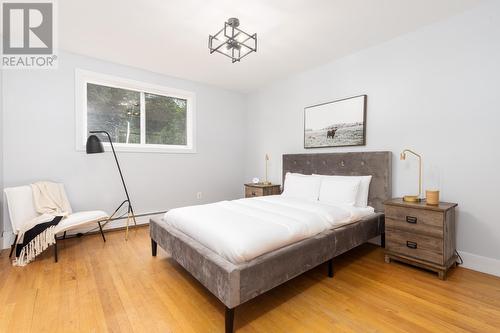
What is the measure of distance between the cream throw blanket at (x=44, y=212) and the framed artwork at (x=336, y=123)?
3580mm

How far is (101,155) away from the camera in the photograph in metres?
3.43

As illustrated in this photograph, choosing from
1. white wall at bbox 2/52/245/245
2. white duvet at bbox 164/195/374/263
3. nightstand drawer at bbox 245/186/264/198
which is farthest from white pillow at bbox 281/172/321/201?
white wall at bbox 2/52/245/245

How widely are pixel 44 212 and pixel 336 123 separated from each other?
401cm

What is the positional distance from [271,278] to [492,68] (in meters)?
2.84

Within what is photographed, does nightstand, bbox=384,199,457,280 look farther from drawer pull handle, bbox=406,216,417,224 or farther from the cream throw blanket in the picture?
the cream throw blanket

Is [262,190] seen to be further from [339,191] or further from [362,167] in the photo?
[362,167]

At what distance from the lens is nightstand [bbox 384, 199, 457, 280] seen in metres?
2.08

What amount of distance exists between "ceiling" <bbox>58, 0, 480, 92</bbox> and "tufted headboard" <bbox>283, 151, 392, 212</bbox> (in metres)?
1.46

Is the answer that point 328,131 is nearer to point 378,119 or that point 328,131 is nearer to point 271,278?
point 378,119

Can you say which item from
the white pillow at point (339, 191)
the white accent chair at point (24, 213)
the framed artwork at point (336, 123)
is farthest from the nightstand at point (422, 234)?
→ the white accent chair at point (24, 213)

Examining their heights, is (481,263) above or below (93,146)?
below

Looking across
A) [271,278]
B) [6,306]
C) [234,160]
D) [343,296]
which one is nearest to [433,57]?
[343,296]

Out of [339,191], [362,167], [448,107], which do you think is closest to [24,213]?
[339,191]

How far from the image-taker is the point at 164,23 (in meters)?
2.44
